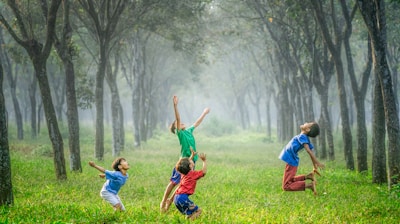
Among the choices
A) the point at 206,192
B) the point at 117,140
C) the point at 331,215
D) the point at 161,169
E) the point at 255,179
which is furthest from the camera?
the point at 117,140

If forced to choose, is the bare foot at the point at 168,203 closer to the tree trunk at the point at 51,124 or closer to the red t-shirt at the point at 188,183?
the red t-shirt at the point at 188,183

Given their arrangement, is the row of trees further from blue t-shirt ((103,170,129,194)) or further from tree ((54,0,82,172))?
blue t-shirt ((103,170,129,194))

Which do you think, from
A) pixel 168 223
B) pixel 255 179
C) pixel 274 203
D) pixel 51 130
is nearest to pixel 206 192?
pixel 274 203

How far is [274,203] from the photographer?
9.03 m

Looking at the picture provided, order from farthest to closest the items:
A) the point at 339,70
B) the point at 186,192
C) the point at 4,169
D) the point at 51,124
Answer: the point at 339,70 → the point at 51,124 → the point at 4,169 → the point at 186,192

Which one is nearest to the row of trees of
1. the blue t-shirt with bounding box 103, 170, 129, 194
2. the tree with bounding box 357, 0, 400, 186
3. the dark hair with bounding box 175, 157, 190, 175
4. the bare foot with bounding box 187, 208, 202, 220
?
the tree with bounding box 357, 0, 400, 186

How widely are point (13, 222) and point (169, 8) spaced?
16.6 m

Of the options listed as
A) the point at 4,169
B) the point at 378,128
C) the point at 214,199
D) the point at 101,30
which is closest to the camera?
the point at 4,169

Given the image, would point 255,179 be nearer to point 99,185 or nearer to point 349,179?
point 349,179

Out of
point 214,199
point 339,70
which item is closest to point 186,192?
point 214,199

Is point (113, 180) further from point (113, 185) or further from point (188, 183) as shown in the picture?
point (188, 183)

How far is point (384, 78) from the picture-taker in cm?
→ 1030

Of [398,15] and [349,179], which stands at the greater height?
[398,15]

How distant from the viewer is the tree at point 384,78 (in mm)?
10188
